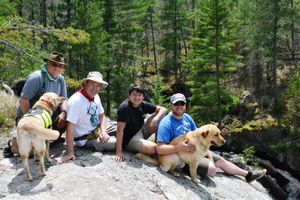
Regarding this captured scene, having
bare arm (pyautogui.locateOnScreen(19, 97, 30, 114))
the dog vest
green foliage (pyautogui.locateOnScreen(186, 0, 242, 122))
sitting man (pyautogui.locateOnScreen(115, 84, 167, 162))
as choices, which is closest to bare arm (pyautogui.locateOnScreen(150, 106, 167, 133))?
sitting man (pyautogui.locateOnScreen(115, 84, 167, 162))

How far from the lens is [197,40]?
86.5ft

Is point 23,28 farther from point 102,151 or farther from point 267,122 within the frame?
point 267,122

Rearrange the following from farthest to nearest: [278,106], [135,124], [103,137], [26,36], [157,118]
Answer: [278,106]
[26,36]
[157,118]
[135,124]
[103,137]

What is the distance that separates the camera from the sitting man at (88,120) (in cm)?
589

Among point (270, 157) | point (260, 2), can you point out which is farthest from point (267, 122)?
point (260, 2)

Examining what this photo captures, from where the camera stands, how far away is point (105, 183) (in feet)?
17.1

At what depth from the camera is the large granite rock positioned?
16.2 ft

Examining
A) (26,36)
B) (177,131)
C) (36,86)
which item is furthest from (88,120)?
(26,36)

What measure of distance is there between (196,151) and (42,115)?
7.30 ft

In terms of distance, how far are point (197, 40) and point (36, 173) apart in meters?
21.9

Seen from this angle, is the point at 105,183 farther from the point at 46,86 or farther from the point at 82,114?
the point at 46,86

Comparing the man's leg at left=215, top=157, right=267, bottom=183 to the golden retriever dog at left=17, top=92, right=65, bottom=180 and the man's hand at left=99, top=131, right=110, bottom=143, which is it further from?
the golden retriever dog at left=17, top=92, right=65, bottom=180

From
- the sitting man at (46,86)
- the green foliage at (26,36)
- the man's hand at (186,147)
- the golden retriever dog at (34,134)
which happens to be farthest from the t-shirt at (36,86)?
the green foliage at (26,36)

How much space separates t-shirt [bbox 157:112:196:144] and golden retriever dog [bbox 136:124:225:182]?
0.14m
